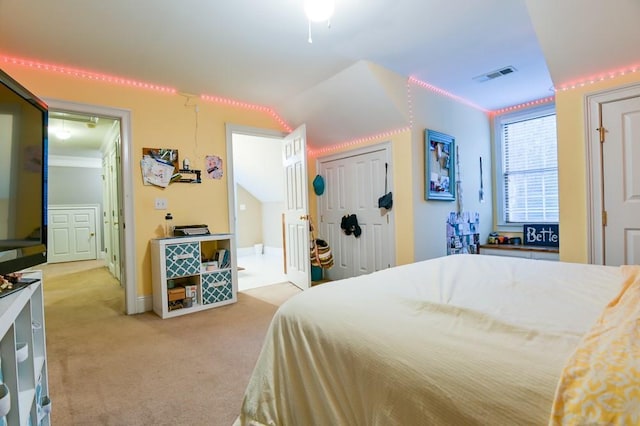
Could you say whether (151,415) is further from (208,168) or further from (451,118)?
(451,118)

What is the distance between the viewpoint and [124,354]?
224 cm

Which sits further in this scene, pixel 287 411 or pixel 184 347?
pixel 184 347

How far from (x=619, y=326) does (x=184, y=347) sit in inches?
96.5

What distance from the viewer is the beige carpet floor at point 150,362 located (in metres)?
1.58

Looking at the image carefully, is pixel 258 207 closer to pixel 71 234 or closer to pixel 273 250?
pixel 273 250

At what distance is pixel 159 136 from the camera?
11.0 feet

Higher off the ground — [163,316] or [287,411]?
[287,411]

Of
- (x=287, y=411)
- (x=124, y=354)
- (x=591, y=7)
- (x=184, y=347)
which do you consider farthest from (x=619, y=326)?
(x=124, y=354)

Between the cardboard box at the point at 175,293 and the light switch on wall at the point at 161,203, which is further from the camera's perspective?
the light switch on wall at the point at 161,203

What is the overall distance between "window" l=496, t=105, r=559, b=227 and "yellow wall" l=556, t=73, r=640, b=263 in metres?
1.46

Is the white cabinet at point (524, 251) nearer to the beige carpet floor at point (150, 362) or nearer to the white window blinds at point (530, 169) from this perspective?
the white window blinds at point (530, 169)

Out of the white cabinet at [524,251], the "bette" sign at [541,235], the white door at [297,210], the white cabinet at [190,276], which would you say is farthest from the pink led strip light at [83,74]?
the "bette" sign at [541,235]

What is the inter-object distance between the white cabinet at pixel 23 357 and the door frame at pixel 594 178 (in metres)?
3.39

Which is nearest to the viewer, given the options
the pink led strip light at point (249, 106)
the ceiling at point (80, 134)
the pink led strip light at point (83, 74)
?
the pink led strip light at point (83, 74)
